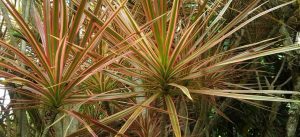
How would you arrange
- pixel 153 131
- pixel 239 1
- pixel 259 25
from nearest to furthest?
pixel 153 131 < pixel 239 1 < pixel 259 25

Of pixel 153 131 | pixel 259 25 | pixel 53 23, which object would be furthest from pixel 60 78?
pixel 259 25

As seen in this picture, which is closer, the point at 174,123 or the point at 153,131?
the point at 174,123

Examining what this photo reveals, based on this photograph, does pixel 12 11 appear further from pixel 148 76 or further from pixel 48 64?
pixel 148 76

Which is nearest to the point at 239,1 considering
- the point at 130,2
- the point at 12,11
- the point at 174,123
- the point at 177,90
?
the point at 130,2

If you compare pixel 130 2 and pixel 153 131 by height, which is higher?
pixel 130 2

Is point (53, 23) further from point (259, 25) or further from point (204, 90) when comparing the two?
point (259, 25)

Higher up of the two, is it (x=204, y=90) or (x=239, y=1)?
(x=239, y=1)

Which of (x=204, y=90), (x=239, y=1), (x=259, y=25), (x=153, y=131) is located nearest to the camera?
(x=204, y=90)

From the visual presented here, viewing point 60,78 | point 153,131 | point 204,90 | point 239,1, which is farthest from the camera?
point 239,1

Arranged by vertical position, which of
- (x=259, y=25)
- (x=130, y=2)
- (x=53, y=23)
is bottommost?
(x=53, y=23)
